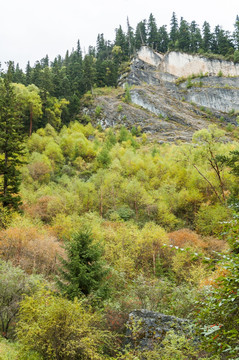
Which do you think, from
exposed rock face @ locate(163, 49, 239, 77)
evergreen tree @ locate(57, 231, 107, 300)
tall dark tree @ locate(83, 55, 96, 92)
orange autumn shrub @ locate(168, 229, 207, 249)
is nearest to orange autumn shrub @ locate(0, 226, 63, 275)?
evergreen tree @ locate(57, 231, 107, 300)

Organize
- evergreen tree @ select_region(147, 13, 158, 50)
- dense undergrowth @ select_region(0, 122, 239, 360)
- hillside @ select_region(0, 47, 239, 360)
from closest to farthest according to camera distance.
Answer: dense undergrowth @ select_region(0, 122, 239, 360) < hillside @ select_region(0, 47, 239, 360) < evergreen tree @ select_region(147, 13, 158, 50)

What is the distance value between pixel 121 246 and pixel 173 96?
250 ft

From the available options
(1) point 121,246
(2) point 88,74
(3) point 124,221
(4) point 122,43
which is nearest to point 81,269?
(1) point 121,246

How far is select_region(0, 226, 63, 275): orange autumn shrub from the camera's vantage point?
71.8ft

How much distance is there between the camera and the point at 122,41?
10762 cm

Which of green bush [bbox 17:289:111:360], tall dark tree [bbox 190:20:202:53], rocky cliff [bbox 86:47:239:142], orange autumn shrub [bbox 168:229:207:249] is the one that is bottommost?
orange autumn shrub [bbox 168:229:207:249]

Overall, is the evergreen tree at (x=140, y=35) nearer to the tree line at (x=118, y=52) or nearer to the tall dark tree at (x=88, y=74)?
the tree line at (x=118, y=52)

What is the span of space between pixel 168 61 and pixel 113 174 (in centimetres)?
7658

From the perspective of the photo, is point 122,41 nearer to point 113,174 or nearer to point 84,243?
point 113,174

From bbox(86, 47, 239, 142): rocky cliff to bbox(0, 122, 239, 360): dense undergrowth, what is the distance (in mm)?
14052

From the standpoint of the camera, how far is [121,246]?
26609 millimetres

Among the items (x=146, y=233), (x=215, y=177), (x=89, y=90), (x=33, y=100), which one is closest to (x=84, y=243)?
(x=146, y=233)

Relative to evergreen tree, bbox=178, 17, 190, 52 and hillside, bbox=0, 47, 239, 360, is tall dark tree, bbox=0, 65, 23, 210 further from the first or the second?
evergreen tree, bbox=178, 17, 190, 52

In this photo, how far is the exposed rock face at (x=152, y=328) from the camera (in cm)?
1228
